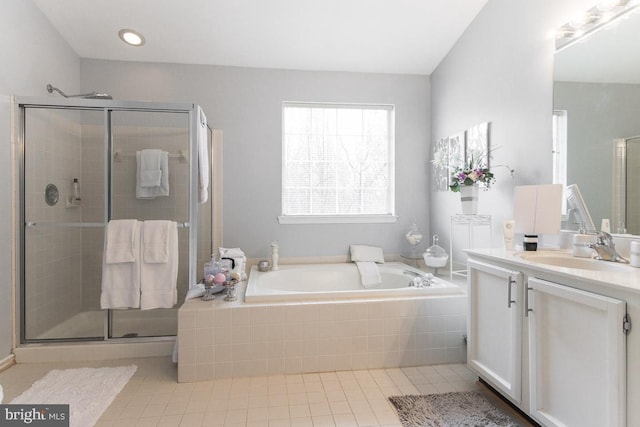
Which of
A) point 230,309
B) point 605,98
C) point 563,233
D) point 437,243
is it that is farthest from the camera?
point 437,243

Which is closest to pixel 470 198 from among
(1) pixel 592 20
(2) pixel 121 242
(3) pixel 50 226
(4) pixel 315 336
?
(1) pixel 592 20

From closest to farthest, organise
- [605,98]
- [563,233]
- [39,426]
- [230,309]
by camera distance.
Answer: [39,426] → [605,98] → [563,233] → [230,309]

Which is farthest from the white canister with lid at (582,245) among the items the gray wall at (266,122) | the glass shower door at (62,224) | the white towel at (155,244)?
the glass shower door at (62,224)

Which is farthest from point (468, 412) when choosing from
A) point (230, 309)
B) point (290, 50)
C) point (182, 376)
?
point (290, 50)

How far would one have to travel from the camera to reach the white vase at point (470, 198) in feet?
8.37

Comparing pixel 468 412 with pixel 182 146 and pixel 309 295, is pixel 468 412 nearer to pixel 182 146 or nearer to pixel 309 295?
pixel 309 295

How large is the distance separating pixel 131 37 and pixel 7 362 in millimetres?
2501

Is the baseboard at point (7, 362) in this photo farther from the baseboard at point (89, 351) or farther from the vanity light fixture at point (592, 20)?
the vanity light fixture at point (592, 20)

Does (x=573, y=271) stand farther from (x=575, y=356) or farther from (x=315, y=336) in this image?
(x=315, y=336)

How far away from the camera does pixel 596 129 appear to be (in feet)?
5.96

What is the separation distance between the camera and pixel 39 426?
1.59 m

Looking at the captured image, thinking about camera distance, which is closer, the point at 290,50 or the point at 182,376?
the point at 182,376

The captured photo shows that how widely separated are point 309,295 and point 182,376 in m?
0.90

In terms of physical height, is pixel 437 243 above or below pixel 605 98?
below
